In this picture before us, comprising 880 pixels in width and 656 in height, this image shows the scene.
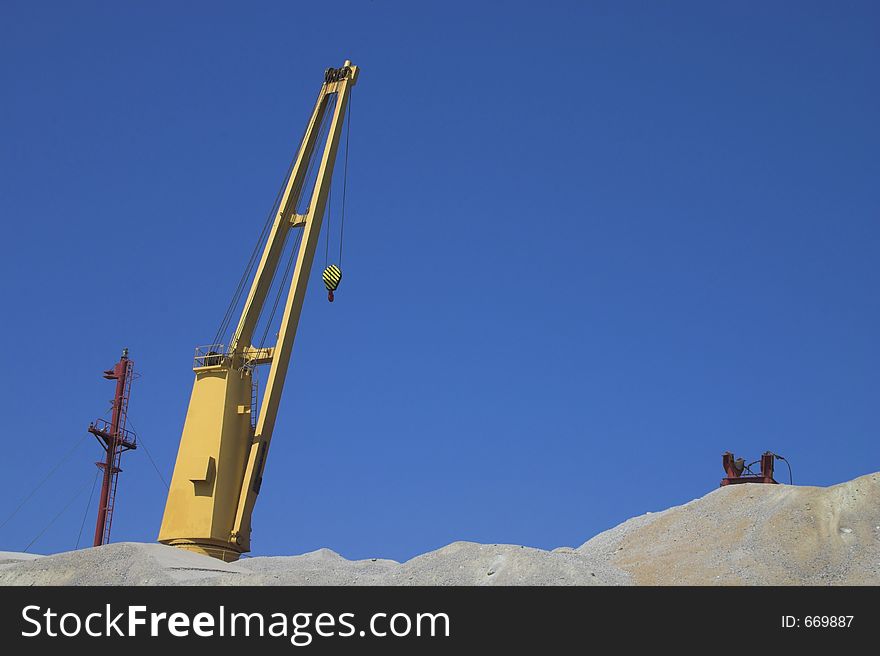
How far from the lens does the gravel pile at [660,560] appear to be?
25.9 meters

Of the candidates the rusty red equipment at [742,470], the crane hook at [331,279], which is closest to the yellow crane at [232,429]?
the crane hook at [331,279]

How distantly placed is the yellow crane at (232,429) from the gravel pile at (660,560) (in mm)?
1728

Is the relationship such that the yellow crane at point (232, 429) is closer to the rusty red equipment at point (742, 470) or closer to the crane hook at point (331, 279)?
the crane hook at point (331, 279)

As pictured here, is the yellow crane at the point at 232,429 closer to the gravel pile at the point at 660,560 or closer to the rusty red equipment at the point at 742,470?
the gravel pile at the point at 660,560

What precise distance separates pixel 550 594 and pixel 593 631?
5.46ft

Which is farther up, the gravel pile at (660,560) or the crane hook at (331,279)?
the crane hook at (331,279)

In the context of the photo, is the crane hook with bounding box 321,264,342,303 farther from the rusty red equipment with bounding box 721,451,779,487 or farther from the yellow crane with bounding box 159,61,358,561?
the rusty red equipment with bounding box 721,451,779,487

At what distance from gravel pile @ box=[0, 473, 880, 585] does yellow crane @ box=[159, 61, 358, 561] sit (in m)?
1.73

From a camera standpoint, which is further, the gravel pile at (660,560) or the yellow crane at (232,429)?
the yellow crane at (232,429)

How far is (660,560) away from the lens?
29.8 meters

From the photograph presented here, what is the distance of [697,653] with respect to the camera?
19.2 meters

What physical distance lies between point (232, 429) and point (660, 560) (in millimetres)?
13283

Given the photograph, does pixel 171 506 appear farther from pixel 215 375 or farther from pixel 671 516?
pixel 671 516

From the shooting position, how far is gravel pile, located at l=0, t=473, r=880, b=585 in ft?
84.9
